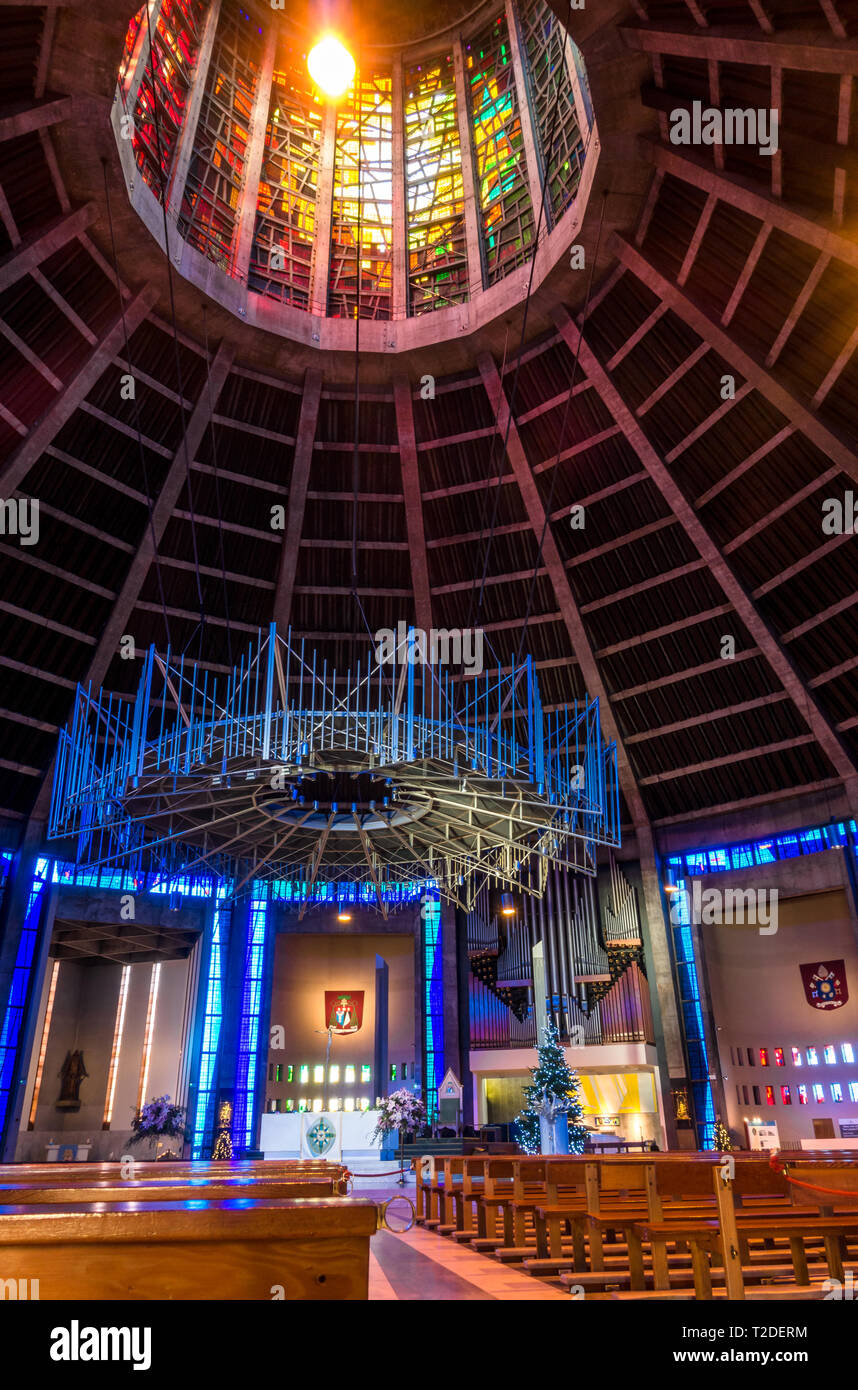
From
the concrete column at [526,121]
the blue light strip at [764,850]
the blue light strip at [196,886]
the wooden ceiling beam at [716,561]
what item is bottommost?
the blue light strip at [196,886]

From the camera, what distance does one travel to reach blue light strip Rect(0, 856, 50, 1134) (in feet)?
66.8

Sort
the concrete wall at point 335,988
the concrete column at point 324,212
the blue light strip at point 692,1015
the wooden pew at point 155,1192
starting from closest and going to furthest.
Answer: the wooden pew at point 155,1192 → the concrete column at point 324,212 → the blue light strip at point 692,1015 → the concrete wall at point 335,988

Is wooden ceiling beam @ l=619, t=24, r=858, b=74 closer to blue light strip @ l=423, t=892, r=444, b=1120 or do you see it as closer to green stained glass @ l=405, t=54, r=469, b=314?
green stained glass @ l=405, t=54, r=469, b=314

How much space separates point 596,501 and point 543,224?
6287 millimetres

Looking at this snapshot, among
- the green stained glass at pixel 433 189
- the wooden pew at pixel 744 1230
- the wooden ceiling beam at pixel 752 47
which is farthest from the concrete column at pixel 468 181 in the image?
the wooden pew at pixel 744 1230

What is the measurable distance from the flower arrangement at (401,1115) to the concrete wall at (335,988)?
3264mm

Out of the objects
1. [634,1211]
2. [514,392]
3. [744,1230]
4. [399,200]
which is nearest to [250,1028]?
[514,392]

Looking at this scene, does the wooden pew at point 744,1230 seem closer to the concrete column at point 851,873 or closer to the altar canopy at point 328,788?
the altar canopy at point 328,788

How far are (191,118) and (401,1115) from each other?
23.1 m

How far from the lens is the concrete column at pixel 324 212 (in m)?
22.2
